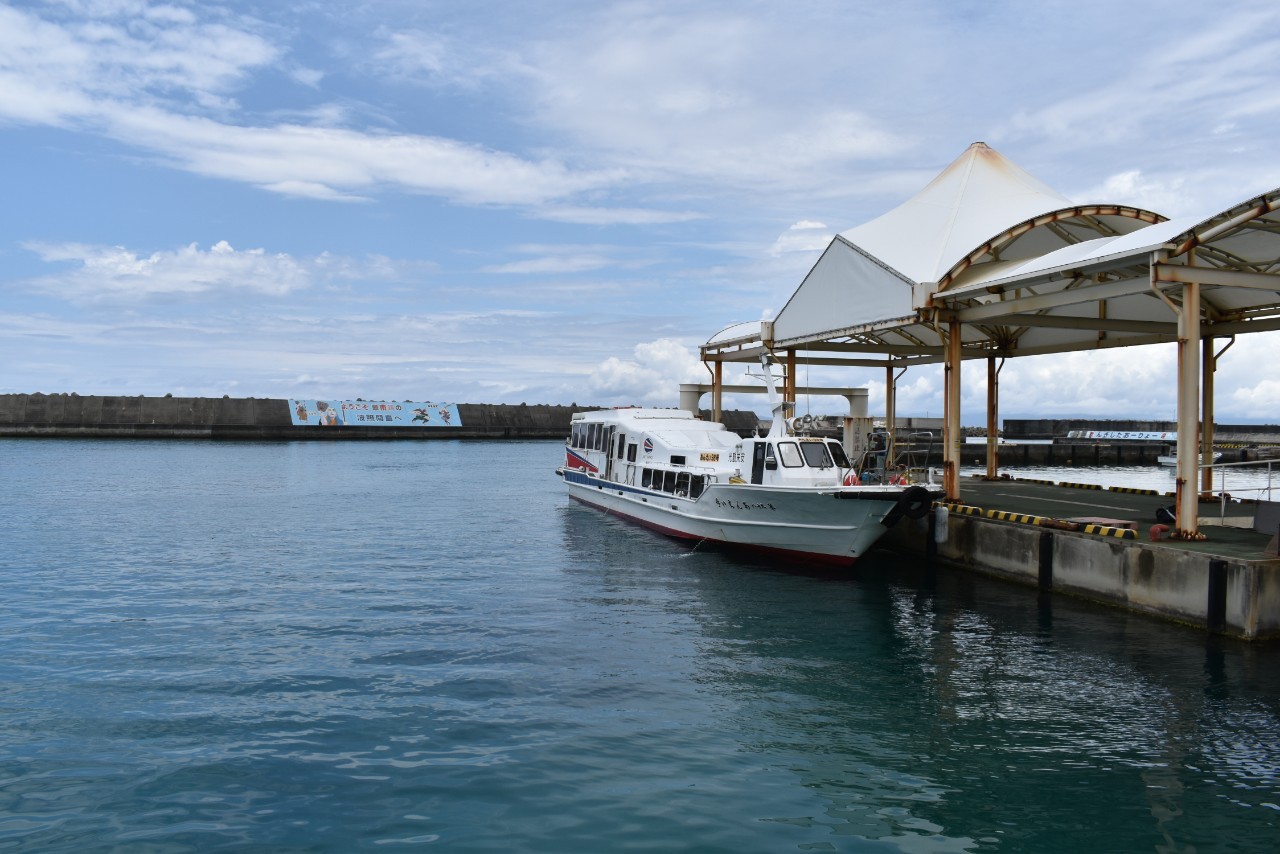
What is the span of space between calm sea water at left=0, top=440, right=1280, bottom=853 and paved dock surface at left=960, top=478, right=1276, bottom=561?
1.84 meters

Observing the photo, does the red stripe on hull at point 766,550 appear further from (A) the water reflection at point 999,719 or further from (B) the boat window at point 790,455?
(A) the water reflection at point 999,719

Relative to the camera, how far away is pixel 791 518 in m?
22.2

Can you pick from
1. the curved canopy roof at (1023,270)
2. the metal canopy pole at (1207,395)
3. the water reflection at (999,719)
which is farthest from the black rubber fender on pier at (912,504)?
the metal canopy pole at (1207,395)

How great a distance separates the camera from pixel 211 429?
91.6 m

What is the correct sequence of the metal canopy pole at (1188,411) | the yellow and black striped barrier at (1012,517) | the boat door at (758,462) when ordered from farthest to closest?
the boat door at (758,462) < the yellow and black striped barrier at (1012,517) < the metal canopy pole at (1188,411)

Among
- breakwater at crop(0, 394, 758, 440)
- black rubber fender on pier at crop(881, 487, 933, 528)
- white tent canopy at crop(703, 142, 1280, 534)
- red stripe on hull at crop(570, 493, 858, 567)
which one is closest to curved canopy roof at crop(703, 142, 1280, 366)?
white tent canopy at crop(703, 142, 1280, 534)

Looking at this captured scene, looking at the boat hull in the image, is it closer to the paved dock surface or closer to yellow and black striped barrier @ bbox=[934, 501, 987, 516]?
yellow and black striped barrier @ bbox=[934, 501, 987, 516]

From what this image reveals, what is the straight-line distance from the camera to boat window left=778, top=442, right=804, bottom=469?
22.5 metres

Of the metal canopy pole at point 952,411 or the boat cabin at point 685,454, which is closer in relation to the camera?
the boat cabin at point 685,454

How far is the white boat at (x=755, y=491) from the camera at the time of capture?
21141mm

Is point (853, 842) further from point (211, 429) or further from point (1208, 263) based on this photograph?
point (211, 429)

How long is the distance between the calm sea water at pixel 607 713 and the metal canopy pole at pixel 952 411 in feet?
8.58

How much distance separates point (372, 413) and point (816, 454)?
86314mm

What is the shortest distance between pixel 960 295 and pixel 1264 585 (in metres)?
9.64
